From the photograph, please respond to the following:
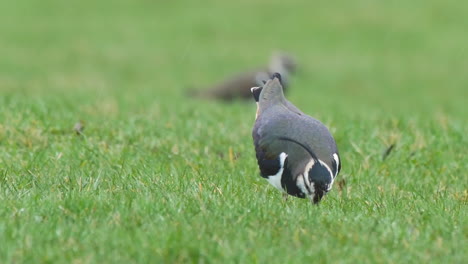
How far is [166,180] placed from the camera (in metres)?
7.05

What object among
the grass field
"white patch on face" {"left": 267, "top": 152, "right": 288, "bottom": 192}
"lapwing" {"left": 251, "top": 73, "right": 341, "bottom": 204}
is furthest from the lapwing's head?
"white patch on face" {"left": 267, "top": 152, "right": 288, "bottom": 192}

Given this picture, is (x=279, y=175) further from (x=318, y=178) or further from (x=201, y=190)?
(x=201, y=190)

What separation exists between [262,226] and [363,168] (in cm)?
306

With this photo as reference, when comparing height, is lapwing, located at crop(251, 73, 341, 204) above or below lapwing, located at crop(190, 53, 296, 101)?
above

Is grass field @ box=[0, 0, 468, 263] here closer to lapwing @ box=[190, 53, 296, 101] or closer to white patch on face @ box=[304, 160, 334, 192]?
white patch on face @ box=[304, 160, 334, 192]

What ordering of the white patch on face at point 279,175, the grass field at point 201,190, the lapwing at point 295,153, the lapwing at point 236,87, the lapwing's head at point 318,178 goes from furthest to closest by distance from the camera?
1. the lapwing at point 236,87
2. the white patch on face at point 279,175
3. the lapwing at point 295,153
4. the lapwing's head at point 318,178
5. the grass field at point 201,190

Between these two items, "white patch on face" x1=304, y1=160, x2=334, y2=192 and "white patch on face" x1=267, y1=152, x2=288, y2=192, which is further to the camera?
"white patch on face" x1=267, y1=152, x2=288, y2=192

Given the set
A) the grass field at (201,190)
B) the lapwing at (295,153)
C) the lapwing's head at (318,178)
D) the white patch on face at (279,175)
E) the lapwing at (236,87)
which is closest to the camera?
the grass field at (201,190)

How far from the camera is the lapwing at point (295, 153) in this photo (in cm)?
601

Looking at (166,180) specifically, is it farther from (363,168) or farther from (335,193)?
A: (363,168)

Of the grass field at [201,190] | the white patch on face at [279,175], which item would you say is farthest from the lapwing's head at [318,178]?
the white patch on face at [279,175]

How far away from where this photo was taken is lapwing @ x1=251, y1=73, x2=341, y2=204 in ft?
19.7

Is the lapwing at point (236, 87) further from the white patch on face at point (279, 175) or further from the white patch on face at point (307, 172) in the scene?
the white patch on face at point (307, 172)

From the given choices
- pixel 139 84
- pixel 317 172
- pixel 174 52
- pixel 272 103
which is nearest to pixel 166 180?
pixel 272 103
